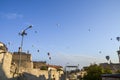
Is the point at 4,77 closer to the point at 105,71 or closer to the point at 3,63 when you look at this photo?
the point at 3,63

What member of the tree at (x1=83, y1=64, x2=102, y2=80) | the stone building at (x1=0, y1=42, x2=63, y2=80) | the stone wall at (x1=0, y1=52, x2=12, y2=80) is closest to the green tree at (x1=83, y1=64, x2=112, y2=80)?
the tree at (x1=83, y1=64, x2=102, y2=80)

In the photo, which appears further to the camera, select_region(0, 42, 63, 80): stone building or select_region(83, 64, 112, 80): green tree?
select_region(83, 64, 112, 80): green tree

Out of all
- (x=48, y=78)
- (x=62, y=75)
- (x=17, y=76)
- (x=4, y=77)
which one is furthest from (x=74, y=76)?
(x=4, y=77)

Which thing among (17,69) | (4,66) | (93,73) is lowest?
(93,73)

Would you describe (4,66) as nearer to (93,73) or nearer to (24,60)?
(93,73)

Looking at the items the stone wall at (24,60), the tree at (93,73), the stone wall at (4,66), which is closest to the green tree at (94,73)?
the tree at (93,73)

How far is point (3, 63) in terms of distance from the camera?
36500 millimetres

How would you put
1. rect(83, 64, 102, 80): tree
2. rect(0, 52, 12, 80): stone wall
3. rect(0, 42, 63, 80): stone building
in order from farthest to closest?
rect(83, 64, 102, 80): tree, rect(0, 42, 63, 80): stone building, rect(0, 52, 12, 80): stone wall

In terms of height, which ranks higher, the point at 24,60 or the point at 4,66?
the point at 24,60

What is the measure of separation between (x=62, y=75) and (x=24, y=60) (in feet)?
74.9

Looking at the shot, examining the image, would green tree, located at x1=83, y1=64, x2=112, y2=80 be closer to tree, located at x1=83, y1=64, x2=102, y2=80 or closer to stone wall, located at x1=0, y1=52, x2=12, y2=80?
tree, located at x1=83, y1=64, x2=102, y2=80

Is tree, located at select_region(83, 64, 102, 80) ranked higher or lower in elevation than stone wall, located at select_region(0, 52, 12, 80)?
lower

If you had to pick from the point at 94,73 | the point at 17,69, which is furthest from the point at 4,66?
the point at 94,73

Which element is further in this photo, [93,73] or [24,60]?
[24,60]
